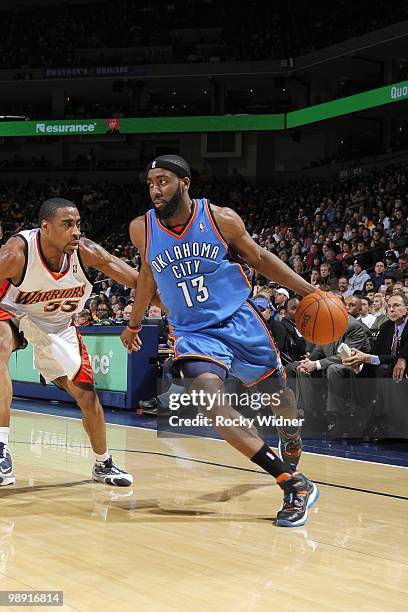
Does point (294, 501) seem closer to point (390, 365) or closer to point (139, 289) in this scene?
point (139, 289)

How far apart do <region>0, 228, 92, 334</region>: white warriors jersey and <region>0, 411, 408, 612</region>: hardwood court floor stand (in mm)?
1090

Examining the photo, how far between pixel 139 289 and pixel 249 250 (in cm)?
72

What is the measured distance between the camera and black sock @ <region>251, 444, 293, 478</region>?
13.6ft

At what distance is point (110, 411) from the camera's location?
10.4 m

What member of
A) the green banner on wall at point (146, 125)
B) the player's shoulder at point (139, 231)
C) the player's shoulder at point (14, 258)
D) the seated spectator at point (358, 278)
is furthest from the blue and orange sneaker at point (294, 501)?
the green banner on wall at point (146, 125)

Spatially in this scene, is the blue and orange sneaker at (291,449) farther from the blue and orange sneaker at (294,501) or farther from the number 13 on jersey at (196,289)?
the number 13 on jersey at (196,289)

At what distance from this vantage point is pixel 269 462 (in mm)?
4168

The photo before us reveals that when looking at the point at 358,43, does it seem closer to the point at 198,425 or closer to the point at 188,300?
the point at 198,425

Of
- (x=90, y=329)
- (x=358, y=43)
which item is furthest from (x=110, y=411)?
(x=358, y=43)

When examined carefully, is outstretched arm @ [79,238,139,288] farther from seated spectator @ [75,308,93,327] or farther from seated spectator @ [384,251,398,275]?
seated spectator @ [384,251,398,275]

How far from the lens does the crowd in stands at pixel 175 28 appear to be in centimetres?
2725

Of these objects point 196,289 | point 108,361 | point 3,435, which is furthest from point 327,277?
point 196,289

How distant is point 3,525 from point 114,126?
25.4 meters

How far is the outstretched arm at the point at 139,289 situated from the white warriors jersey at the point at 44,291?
1.70ft
